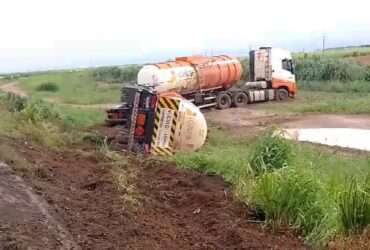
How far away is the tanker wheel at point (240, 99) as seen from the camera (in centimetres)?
3065

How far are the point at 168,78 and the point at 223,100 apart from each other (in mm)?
5450

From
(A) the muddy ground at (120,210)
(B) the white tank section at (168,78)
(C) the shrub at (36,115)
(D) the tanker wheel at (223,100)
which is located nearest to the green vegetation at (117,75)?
(D) the tanker wheel at (223,100)

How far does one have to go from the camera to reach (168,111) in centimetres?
1547

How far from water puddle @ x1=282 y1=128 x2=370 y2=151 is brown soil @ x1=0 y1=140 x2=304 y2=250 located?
7.29 metres

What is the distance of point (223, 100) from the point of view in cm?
2981

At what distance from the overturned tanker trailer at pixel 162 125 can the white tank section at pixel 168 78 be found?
28.1ft

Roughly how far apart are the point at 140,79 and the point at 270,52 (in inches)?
362

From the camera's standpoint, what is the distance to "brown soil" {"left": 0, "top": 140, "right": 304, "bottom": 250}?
20.6 feet

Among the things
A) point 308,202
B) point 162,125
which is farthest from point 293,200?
point 162,125

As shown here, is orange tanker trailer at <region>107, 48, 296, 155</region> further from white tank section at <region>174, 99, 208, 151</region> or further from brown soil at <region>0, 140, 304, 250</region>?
brown soil at <region>0, 140, 304, 250</region>

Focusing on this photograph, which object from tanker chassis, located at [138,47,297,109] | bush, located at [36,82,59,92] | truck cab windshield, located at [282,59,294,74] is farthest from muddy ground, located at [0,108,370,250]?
bush, located at [36,82,59,92]

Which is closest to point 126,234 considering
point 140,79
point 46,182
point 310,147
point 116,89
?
point 46,182

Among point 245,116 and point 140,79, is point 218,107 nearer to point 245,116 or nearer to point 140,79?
point 245,116

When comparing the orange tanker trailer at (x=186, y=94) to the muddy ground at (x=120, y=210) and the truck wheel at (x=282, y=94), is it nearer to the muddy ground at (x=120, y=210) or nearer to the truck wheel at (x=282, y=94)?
the truck wheel at (x=282, y=94)
